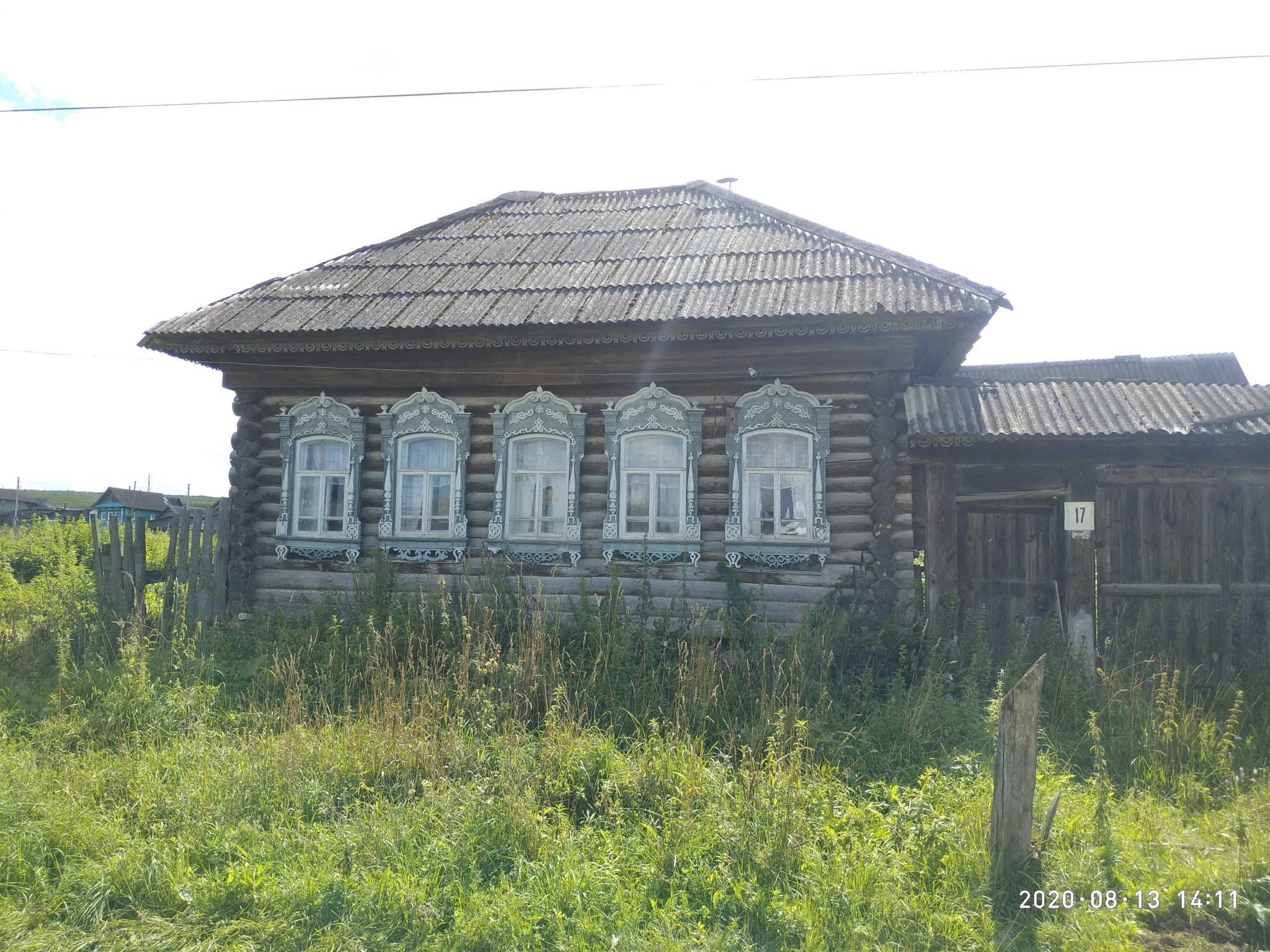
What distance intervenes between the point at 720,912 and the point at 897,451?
5.18m

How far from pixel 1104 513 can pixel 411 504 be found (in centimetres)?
712

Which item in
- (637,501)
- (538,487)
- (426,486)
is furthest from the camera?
(426,486)

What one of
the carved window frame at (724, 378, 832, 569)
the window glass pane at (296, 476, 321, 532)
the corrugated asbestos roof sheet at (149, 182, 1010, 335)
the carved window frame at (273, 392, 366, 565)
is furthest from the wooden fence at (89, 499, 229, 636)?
the carved window frame at (724, 378, 832, 569)

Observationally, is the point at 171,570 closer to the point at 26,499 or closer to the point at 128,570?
the point at 128,570

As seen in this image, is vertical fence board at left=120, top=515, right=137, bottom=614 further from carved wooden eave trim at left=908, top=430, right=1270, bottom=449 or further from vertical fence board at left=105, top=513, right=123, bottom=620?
carved wooden eave trim at left=908, top=430, right=1270, bottom=449

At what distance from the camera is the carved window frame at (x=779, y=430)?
7.68 m

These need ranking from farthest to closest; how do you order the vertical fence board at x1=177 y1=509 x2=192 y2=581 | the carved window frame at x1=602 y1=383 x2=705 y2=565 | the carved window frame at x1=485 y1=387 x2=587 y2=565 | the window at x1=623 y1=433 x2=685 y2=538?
1. the vertical fence board at x1=177 y1=509 x2=192 y2=581
2. the carved window frame at x1=485 y1=387 x2=587 y2=565
3. the window at x1=623 y1=433 x2=685 y2=538
4. the carved window frame at x1=602 y1=383 x2=705 y2=565

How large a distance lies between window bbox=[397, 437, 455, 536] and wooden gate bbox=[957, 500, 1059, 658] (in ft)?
17.7

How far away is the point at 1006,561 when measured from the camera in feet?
25.0

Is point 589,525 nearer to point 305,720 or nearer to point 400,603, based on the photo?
point 400,603

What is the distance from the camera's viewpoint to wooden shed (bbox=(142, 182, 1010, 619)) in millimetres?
7645

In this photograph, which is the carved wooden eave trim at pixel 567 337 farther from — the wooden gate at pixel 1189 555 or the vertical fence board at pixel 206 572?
the wooden gate at pixel 1189 555

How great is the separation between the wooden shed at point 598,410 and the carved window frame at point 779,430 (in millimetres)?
20

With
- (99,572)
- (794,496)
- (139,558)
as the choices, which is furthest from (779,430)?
(99,572)
